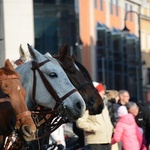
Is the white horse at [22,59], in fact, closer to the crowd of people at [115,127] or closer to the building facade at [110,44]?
the crowd of people at [115,127]

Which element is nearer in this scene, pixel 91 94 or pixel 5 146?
pixel 5 146

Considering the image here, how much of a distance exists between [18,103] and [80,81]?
102 inches

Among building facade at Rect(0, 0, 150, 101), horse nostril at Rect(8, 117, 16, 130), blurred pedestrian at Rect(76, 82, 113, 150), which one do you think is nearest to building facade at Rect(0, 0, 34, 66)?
blurred pedestrian at Rect(76, 82, 113, 150)

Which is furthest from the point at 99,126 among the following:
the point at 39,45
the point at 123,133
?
the point at 39,45

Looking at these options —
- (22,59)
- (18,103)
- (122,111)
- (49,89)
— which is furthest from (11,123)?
(122,111)

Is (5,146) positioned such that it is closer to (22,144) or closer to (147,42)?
(22,144)

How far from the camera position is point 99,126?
14.2 metres

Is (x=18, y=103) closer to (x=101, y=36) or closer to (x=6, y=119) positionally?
(x=6, y=119)

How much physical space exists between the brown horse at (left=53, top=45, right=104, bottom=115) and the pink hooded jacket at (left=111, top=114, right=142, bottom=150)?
2.95m

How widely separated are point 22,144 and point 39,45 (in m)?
29.6

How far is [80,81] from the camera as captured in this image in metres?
12.0

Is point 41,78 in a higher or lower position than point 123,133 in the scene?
higher

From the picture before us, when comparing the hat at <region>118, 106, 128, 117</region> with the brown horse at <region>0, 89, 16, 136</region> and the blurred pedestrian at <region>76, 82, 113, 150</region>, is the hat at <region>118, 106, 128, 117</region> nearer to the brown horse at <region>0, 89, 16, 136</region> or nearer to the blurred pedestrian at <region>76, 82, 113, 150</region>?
the blurred pedestrian at <region>76, 82, 113, 150</region>

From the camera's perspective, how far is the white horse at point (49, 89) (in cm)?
1102
